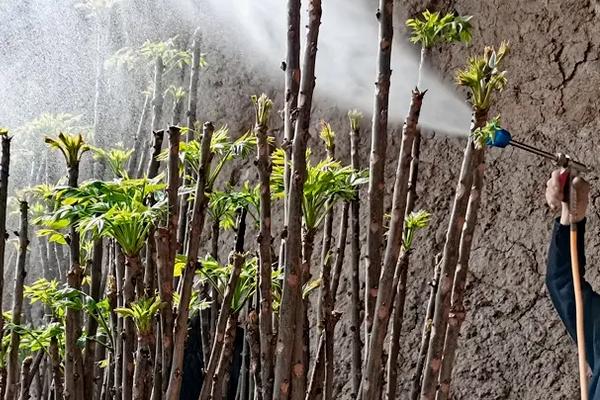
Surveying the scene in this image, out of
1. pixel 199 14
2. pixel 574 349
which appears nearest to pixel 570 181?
pixel 574 349

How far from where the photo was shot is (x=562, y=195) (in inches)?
48.1

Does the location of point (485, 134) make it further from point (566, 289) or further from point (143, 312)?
point (143, 312)

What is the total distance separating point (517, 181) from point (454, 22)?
707 mm

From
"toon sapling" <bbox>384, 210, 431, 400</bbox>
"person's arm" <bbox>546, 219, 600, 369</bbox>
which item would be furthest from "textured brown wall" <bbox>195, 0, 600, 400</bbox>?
"person's arm" <bbox>546, 219, 600, 369</bbox>

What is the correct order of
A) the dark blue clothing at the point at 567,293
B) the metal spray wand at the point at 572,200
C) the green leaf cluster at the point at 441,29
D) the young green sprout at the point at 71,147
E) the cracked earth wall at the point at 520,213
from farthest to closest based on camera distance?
1. the cracked earth wall at the point at 520,213
2. the green leaf cluster at the point at 441,29
3. the young green sprout at the point at 71,147
4. the dark blue clothing at the point at 567,293
5. the metal spray wand at the point at 572,200

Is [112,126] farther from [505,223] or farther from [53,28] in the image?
[505,223]

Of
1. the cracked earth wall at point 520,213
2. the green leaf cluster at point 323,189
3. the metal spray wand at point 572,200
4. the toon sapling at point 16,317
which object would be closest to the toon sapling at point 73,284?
the toon sapling at point 16,317

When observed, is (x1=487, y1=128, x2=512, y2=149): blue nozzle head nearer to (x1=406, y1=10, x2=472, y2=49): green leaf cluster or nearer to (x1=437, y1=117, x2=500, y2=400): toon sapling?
(x1=437, y1=117, x2=500, y2=400): toon sapling

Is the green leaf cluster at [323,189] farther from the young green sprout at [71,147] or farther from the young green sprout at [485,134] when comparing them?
the young green sprout at [71,147]

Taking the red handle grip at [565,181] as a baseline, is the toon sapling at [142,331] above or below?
below

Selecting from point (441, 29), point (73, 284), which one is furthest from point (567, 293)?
point (73, 284)

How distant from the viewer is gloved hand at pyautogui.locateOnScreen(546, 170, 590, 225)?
121 centimetres

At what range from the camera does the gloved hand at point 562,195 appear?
3.97ft

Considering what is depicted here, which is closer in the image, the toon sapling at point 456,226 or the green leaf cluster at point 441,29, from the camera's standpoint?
the toon sapling at point 456,226
